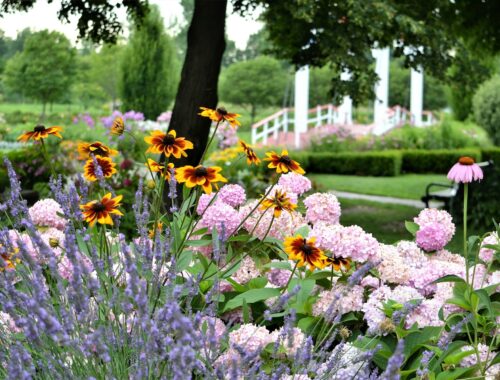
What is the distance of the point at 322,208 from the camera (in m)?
2.61

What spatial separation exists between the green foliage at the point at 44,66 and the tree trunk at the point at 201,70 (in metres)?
22.5

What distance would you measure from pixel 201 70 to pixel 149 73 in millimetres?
15826

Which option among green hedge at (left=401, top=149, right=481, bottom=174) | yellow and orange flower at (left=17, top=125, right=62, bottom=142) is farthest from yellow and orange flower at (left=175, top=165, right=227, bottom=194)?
green hedge at (left=401, top=149, right=481, bottom=174)

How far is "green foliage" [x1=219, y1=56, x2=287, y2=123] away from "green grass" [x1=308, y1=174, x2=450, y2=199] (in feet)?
64.8

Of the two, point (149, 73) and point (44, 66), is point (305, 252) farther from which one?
point (44, 66)

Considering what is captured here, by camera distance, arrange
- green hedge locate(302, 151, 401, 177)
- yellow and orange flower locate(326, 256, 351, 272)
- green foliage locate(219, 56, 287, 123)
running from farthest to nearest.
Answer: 1. green foliage locate(219, 56, 287, 123)
2. green hedge locate(302, 151, 401, 177)
3. yellow and orange flower locate(326, 256, 351, 272)

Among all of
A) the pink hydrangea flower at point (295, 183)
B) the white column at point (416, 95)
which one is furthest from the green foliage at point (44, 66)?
the pink hydrangea flower at point (295, 183)

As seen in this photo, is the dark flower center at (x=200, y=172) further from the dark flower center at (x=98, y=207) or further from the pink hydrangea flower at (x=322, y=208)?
the pink hydrangea flower at (x=322, y=208)

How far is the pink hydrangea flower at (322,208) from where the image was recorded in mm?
2613

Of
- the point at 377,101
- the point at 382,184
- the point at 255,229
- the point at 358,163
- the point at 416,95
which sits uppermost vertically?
the point at 416,95

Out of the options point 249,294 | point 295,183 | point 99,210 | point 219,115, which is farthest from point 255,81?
point 99,210

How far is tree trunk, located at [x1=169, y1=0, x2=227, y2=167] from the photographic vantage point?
7.15 metres

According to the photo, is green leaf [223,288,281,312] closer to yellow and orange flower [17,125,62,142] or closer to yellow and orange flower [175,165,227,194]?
yellow and orange flower [175,165,227,194]

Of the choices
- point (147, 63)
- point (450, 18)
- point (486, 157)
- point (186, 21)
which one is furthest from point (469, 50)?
point (186, 21)
